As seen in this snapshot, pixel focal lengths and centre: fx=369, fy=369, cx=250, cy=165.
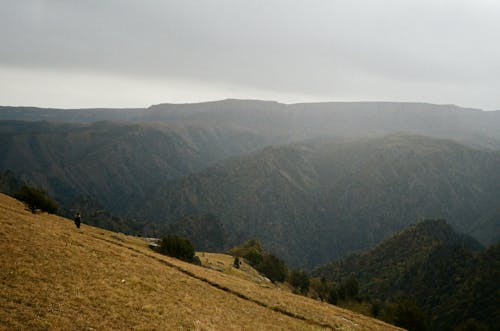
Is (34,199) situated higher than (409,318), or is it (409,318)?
(34,199)

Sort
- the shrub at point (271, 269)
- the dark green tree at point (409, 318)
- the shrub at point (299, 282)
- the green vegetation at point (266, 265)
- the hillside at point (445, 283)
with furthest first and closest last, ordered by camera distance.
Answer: the hillside at point (445, 283), the shrub at point (299, 282), the green vegetation at point (266, 265), the shrub at point (271, 269), the dark green tree at point (409, 318)

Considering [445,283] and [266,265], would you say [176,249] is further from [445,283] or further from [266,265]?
[445,283]

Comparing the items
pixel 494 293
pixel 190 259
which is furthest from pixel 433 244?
pixel 190 259

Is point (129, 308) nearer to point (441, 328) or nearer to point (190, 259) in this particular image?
point (190, 259)

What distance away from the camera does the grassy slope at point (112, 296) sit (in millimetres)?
19922

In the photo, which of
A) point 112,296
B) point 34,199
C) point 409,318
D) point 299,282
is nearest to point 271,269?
point 299,282

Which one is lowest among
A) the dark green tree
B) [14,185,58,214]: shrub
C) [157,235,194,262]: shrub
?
the dark green tree

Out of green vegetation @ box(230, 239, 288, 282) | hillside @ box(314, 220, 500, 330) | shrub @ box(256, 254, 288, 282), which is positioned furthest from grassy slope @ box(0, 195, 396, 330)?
hillside @ box(314, 220, 500, 330)

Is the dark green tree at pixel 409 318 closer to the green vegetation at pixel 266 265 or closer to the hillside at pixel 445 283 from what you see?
the green vegetation at pixel 266 265

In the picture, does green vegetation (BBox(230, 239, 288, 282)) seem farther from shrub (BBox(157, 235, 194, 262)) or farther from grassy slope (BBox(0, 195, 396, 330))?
grassy slope (BBox(0, 195, 396, 330))

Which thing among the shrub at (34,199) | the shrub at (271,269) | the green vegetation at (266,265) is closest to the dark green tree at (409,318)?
the green vegetation at (266,265)

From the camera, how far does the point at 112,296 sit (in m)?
24.3

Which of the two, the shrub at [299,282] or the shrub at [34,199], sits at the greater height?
the shrub at [34,199]

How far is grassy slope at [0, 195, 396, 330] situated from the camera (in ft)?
65.4
